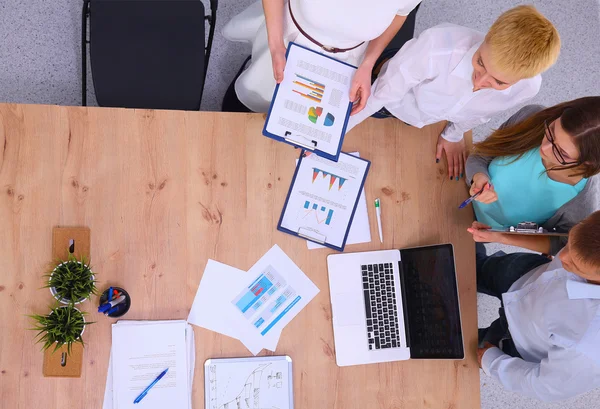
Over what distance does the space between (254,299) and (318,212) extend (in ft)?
1.10

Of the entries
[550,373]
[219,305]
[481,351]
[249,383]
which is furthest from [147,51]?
[550,373]

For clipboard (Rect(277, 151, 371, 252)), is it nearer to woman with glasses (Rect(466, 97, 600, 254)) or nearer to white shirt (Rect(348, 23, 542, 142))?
white shirt (Rect(348, 23, 542, 142))

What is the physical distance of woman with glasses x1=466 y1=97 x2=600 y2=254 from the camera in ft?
4.17

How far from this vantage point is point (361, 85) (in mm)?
1426

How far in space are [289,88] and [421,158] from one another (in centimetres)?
52

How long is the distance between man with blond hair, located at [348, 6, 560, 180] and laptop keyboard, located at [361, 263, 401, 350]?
41 cm

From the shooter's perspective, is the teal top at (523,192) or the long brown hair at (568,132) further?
the teal top at (523,192)

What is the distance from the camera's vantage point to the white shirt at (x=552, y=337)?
4.17 feet

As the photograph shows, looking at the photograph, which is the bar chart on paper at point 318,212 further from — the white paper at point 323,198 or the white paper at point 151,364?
the white paper at point 151,364

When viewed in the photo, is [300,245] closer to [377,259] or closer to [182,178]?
[377,259]

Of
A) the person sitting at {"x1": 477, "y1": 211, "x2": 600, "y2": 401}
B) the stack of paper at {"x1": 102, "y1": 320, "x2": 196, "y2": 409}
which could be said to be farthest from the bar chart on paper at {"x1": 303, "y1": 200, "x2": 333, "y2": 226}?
the person sitting at {"x1": 477, "y1": 211, "x2": 600, "y2": 401}

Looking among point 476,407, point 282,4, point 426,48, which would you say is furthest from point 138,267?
point 476,407

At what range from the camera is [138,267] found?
1459 millimetres

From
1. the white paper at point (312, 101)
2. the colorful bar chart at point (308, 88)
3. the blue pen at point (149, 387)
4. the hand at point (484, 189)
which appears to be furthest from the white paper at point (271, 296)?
the hand at point (484, 189)
